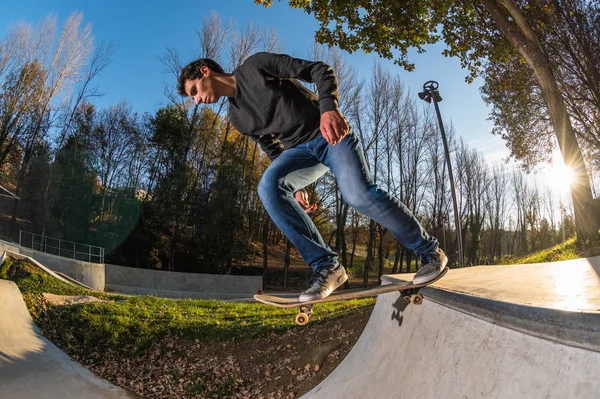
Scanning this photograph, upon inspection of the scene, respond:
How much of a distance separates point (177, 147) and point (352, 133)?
22984 mm

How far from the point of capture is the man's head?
2.23 m

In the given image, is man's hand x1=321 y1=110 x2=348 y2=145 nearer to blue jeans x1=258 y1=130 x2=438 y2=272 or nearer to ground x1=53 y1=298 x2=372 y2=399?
blue jeans x1=258 y1=130 x2=438 y2=272

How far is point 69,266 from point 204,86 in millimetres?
17570

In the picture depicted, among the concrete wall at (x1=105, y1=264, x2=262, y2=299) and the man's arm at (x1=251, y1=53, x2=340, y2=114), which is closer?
the man's arm at (x1=251, y1=53, x2=340, y2=114)

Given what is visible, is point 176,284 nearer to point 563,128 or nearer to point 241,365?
point 241,365

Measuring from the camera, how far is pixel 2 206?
27.8 metres

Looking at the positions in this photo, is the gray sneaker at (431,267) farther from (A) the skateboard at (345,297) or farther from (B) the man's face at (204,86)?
(B) the man's face at (204,86)

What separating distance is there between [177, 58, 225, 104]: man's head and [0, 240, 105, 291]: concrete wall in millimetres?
17349

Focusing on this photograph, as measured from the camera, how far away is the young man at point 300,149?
2.09m

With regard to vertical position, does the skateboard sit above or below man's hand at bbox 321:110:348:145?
below

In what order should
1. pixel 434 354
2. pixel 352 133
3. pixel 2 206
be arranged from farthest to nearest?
pixel 2 206 < pixel 352 133 < pixel 434 354

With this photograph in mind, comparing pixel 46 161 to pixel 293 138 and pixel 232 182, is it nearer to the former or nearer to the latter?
pixel 232 182

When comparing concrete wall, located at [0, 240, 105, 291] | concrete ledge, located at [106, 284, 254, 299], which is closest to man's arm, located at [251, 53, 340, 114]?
concrete ledge, located at [106, 284, 254, 299]

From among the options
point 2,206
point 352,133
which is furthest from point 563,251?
point 2,206
